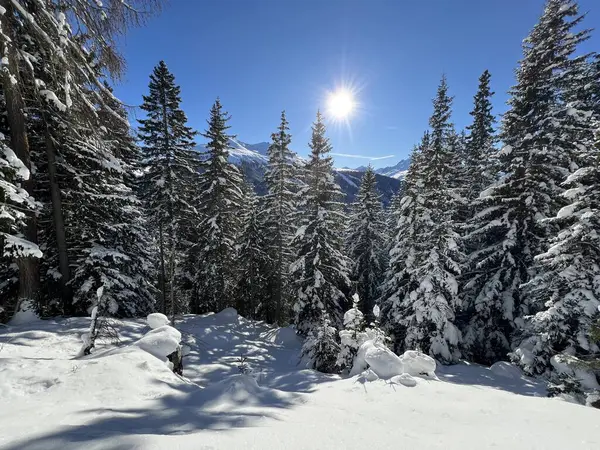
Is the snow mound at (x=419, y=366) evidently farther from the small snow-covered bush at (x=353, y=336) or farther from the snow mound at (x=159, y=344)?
the snow mound at (x=159, y=344)

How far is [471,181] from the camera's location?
2059cm

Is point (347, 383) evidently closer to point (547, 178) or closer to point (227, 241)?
point (547, 178)

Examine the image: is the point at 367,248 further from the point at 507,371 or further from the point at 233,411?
the point at 233,411

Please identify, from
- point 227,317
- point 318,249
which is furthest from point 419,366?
point 227,317

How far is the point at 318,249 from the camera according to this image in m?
18.1

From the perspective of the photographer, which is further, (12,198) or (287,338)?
(287,338)

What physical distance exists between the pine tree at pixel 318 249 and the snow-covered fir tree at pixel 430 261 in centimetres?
335

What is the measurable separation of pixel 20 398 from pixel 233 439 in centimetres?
348

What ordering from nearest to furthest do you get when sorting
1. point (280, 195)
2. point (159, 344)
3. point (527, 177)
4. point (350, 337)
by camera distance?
point (159, 344), point (350, 337), point (527, 177), point (280, 195)

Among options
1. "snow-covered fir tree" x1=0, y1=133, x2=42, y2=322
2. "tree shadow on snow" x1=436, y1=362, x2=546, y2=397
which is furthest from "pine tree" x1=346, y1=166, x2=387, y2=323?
"snow-covered fir tree" x1=0, y1=133, x2=42, y2=322

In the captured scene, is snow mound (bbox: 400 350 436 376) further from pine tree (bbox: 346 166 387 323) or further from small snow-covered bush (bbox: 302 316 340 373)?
pine tree (bbox: 346 166 387 323)

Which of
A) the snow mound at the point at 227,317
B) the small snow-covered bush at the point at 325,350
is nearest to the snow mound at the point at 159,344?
the small snow-covered bush at the point at 325,350

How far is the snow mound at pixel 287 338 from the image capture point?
18.0 meters

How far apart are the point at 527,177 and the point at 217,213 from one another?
59.4ft
